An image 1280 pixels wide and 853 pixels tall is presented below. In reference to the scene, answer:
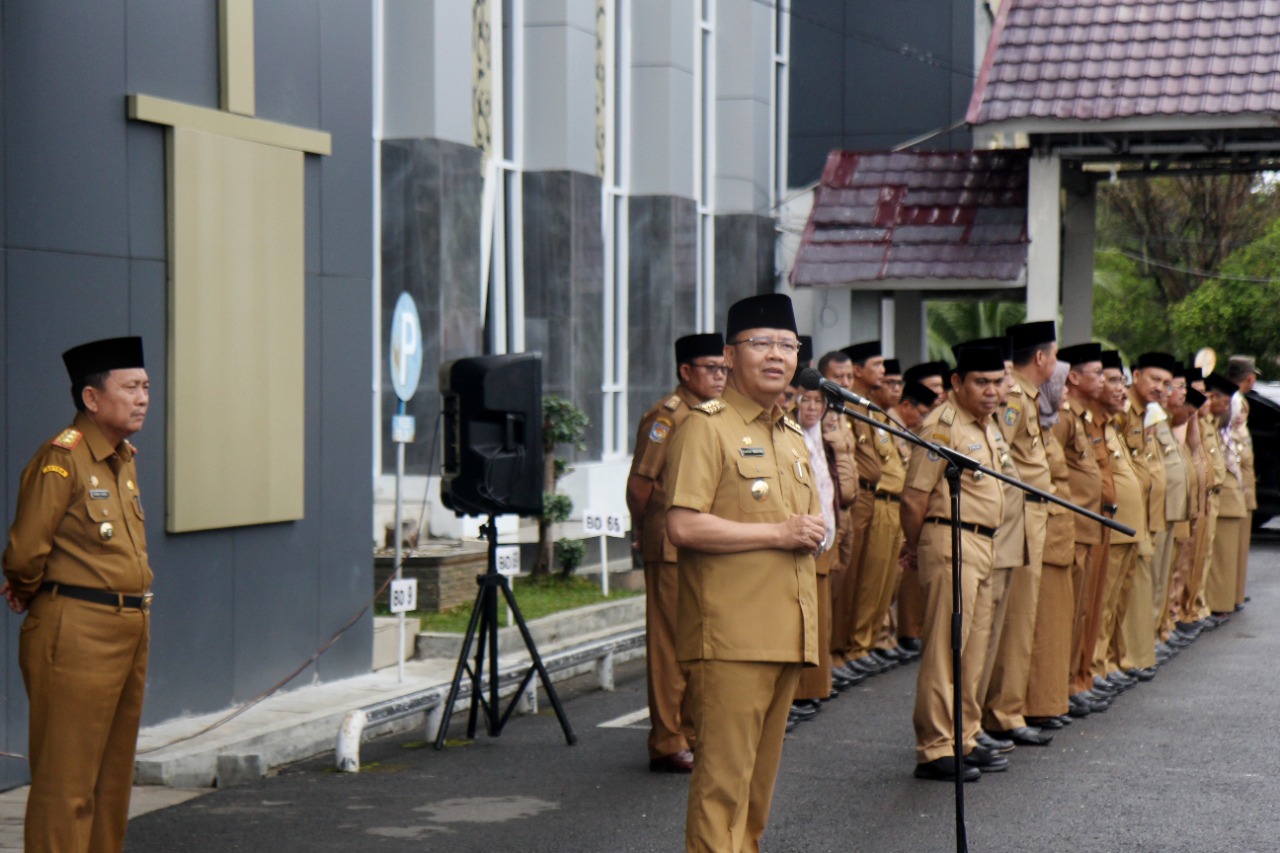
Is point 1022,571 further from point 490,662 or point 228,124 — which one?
point 228,124

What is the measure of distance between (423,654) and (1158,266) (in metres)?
37.9

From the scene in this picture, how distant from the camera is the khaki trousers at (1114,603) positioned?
11.9 meters

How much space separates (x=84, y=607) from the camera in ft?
22.0

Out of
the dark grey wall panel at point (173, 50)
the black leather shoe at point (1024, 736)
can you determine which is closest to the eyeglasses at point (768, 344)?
the black leather shoe at point (1024, 736)

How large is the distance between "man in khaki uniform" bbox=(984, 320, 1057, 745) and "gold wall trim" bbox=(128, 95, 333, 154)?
4397mm

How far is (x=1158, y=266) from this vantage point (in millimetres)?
46875

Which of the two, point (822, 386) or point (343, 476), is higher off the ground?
point (822, 386)

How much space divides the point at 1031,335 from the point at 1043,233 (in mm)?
9602

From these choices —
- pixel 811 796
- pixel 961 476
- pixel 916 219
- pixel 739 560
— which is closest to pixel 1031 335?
pixel 961 476

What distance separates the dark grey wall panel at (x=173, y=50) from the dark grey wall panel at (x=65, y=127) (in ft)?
0.43

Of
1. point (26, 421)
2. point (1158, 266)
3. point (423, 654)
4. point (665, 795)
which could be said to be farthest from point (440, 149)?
point (1158, 266)

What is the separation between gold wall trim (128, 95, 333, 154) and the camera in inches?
384

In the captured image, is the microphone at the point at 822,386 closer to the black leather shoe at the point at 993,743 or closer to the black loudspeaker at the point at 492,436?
the black leather shoe at the point at 993,743

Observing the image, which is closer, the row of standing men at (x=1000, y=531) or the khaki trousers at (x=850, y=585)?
the row of standing men at (x=1000, y=531)
